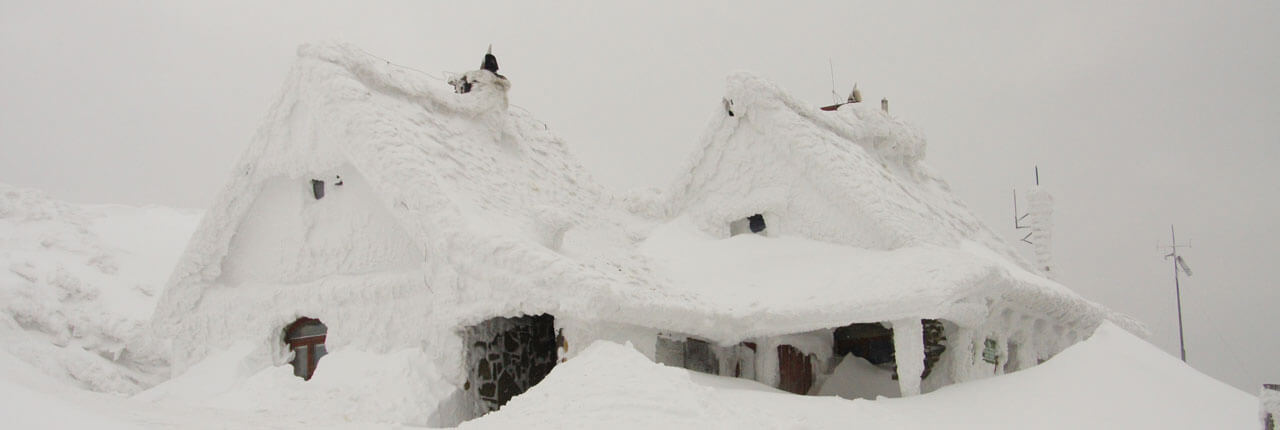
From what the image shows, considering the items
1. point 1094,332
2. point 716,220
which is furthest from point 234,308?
point 1094,332

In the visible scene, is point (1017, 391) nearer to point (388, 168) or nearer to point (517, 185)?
point (517, 185)

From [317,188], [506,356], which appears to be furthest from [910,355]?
[317,188]

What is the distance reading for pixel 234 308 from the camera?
14.2 meters

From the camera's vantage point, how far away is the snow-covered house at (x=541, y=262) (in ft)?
40.3

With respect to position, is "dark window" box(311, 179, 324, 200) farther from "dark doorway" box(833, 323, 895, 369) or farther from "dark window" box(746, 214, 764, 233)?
"dark doorway" box(833, 323, 895, 369)

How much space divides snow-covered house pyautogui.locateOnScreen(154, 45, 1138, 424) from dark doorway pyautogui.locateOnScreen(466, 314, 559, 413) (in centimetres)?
4

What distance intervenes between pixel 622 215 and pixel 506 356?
5.27 metres

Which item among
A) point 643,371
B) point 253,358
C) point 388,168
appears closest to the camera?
point 643,371

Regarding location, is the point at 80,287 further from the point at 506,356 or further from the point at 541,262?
the point at 541,262

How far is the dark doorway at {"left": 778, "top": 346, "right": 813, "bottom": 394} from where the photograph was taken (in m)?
16.1

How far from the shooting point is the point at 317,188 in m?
14.2

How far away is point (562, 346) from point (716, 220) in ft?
22.4

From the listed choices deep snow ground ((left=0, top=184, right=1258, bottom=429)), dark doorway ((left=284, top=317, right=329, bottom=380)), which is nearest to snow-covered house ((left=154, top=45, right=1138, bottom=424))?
dark doorway ((left=284, top=317, right=329, bottom=380))

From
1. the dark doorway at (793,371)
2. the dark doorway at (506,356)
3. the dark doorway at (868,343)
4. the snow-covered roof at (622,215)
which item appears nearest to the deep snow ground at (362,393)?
the snow-covered roof at (622,215)
